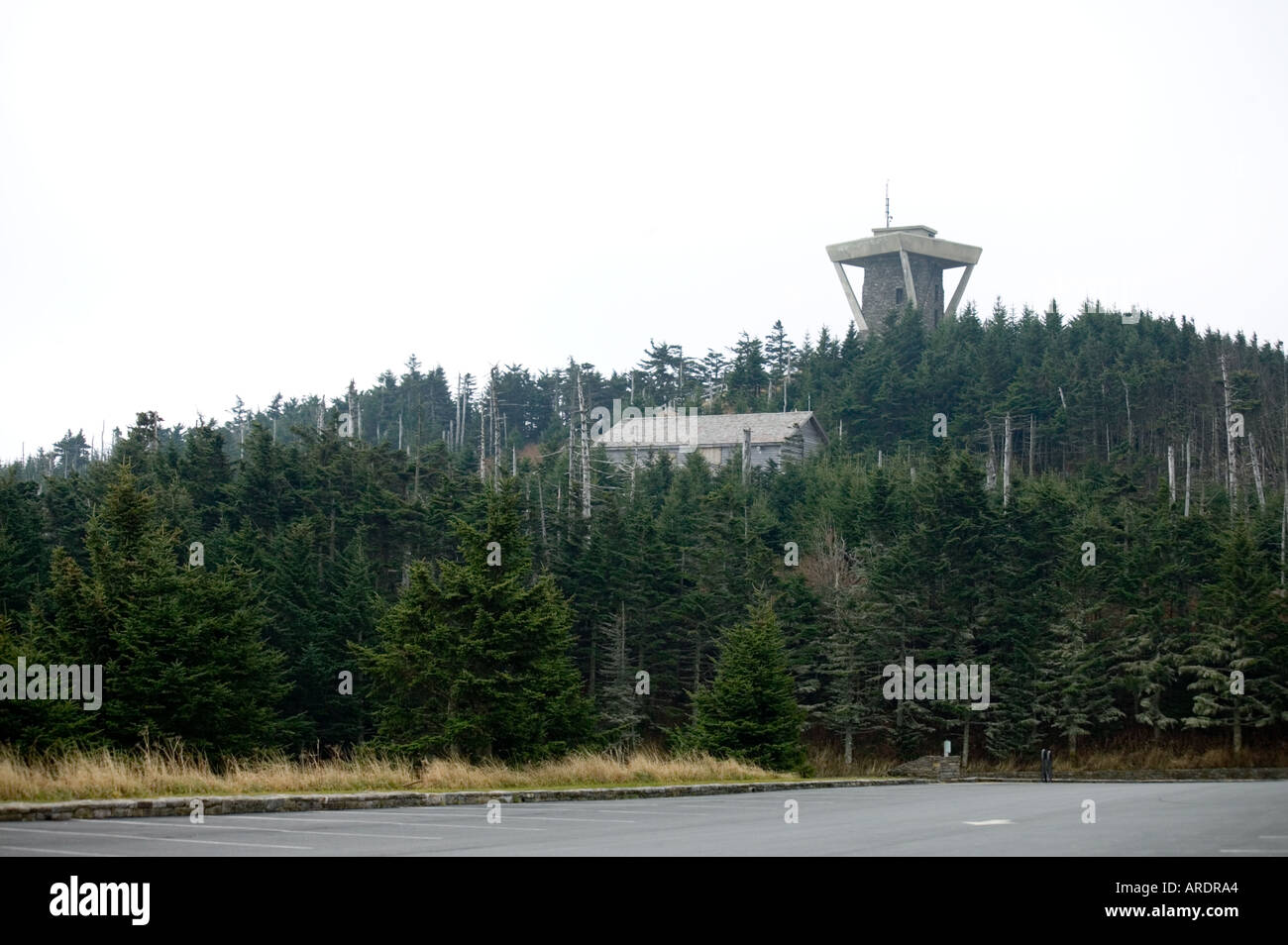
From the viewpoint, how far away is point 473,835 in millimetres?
14016

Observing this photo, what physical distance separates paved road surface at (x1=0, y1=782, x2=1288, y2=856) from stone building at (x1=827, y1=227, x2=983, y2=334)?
346ft

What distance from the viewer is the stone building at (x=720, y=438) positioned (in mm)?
96625

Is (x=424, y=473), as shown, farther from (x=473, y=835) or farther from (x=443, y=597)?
(x=473, y=835)

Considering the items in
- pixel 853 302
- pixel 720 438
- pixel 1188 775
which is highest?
pixel 853 302

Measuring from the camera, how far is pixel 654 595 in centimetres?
6412

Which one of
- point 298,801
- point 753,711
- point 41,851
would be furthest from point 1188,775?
point 41,851

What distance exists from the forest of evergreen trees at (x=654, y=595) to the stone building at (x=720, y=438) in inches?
146

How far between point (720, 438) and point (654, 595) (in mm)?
37407

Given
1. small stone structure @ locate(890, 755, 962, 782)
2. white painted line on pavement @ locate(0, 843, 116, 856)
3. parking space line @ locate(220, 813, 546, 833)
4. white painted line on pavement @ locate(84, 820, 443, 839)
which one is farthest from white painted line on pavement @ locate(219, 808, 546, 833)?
small stone structure @ locate(890, 755, 962, 782)

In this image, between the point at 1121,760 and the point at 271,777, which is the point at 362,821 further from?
the point at 1121,760

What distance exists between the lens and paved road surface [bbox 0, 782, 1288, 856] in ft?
39.3

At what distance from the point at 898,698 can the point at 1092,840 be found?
46.9 m

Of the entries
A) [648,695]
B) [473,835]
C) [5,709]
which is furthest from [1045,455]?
[473,835]

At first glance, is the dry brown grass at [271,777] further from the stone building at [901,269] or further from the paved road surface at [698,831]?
the stone building at [901,269]
